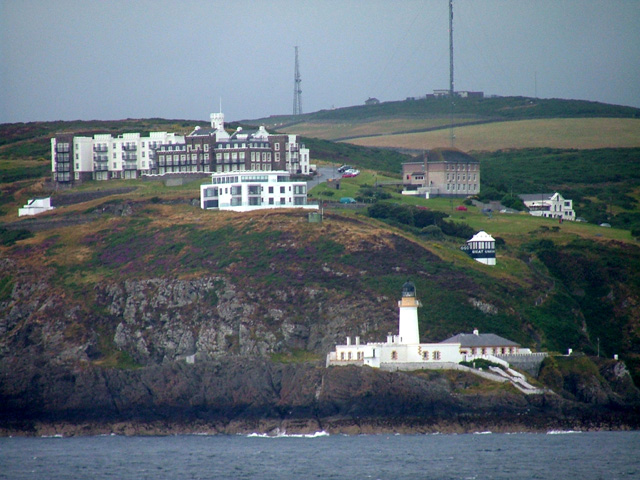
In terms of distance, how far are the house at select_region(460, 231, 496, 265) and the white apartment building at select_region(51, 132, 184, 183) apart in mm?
43194

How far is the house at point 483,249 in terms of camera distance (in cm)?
10781

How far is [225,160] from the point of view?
135750 mm

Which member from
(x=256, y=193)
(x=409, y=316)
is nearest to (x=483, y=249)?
(x=409, y=316)

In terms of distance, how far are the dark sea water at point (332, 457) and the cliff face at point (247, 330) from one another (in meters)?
2.02

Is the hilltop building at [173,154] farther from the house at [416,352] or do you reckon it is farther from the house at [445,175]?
the house at [416,352]

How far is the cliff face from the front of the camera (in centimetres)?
8288

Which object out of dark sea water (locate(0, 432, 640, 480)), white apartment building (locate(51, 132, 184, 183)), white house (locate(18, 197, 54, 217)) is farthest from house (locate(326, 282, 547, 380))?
white apartment building (locate(51, 132, 184, 183))

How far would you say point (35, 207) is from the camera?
12988cm

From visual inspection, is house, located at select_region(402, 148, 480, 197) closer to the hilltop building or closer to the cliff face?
the hilltop building

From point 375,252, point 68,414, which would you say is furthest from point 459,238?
point 68,414

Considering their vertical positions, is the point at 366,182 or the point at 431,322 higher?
the point at 366,182

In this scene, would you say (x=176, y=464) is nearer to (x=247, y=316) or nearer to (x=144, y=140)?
(x=247, y=316)

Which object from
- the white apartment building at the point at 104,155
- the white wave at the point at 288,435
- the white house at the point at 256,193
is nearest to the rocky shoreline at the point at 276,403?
the white wave at the point at 288,435

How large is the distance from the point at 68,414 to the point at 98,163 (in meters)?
59.1
